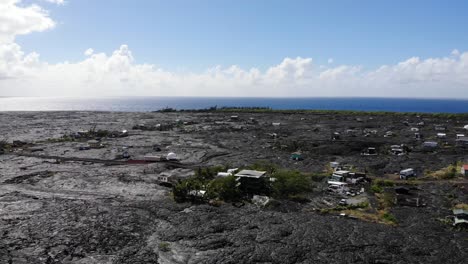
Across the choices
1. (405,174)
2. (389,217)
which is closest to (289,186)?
(389,217)

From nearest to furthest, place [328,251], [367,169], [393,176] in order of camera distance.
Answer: [328,251]
[393,176]
[367,169]

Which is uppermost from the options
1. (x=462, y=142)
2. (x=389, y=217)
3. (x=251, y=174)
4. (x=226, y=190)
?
(x=462, y=142)

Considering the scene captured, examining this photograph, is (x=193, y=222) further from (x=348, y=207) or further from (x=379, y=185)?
(x=379, y=185)

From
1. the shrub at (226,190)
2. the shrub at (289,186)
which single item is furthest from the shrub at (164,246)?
the shrub at (289,186)

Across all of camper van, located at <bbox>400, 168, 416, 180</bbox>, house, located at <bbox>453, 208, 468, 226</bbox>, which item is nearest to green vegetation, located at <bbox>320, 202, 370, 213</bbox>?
house, located at <bbox>453, 208, 468, 226</bbox>

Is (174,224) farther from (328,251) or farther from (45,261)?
(328,251)

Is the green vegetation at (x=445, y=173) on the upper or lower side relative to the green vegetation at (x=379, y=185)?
upper

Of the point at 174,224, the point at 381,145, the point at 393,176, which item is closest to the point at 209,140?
the point at 381,145

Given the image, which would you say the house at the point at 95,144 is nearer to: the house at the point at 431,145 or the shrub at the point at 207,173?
the shrub at the point at 207,173
